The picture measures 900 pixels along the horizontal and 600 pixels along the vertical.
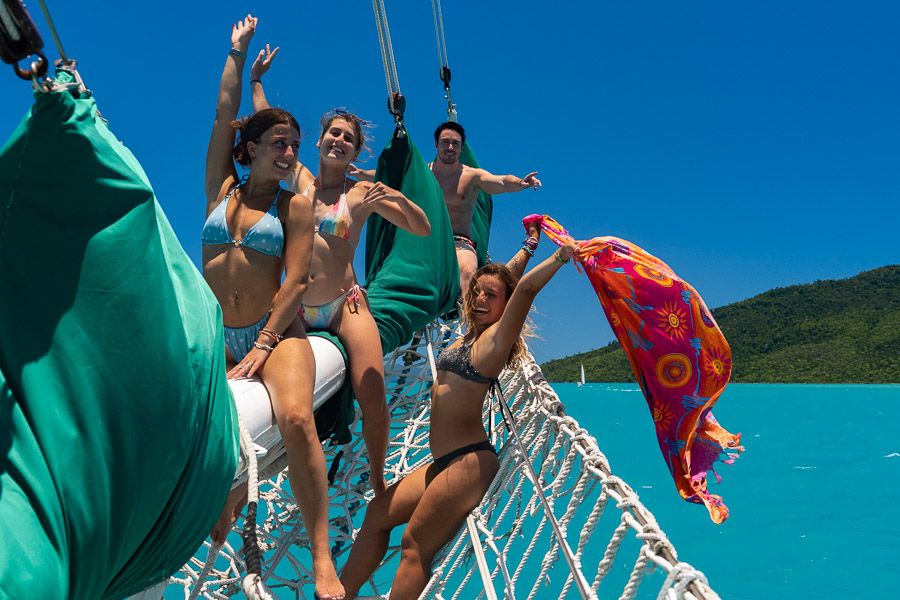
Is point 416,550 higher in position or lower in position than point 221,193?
lower

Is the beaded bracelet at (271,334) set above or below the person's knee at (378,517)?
above

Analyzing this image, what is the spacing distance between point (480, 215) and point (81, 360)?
3638 mm

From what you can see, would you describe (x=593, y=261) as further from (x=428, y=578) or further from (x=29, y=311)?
(x=29, y=311)

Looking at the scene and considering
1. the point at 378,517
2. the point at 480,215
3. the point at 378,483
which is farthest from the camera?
the point at 480,215

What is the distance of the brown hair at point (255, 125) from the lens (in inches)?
63.6

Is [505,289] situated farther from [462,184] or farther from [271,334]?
[462,184]

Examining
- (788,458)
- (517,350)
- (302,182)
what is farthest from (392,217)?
(788,458)

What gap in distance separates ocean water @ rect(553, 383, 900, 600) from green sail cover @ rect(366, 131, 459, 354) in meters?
5.15

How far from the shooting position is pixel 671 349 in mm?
1939

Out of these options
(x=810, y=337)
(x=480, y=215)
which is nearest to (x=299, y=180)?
(x=480, y=215)

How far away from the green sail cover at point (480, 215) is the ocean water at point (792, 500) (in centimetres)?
421

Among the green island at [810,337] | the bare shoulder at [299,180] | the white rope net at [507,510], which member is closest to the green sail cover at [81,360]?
the white rope net at [507,510]

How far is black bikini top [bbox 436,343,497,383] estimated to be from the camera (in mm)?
1775

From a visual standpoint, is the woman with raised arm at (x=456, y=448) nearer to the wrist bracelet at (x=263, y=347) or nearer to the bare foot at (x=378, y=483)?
the bare foot at (x=378, y=483)
